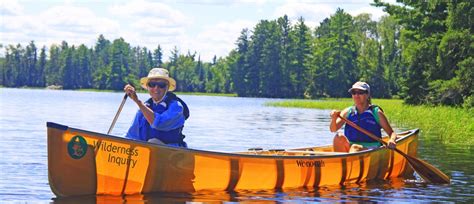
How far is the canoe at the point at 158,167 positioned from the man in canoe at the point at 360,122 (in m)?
0.66

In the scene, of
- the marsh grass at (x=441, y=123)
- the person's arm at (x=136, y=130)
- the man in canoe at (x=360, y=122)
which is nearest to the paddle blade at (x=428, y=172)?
the man in canoe at (x=360, y=122)

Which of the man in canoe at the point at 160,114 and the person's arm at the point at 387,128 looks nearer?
the man in canoe at the point at 160,114

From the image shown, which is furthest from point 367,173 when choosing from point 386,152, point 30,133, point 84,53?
point 84,53

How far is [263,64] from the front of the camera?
118 m

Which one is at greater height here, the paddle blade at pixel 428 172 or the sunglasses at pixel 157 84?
the sunglasses at pixel 157 84

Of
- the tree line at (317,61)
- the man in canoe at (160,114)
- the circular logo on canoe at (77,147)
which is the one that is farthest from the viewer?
the tree line at (317,61)

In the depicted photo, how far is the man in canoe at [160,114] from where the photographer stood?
11.1 metres

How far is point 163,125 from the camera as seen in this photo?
11.2 m

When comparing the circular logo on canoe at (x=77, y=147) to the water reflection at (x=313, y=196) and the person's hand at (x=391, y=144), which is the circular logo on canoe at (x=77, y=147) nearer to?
the water reflection at (x=313, y=196)

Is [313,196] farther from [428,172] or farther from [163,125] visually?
[428,172]

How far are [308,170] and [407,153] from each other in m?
3.34

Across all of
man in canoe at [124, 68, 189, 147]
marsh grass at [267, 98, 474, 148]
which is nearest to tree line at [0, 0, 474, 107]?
marsh grass at [267, 98, 474, 148]

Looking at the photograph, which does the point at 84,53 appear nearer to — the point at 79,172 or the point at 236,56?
the point at 236,56

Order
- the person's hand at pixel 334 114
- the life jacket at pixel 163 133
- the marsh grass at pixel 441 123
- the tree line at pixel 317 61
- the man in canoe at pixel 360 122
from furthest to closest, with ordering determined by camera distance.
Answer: the tree line at pixel 317 61 < the marsh grass at pixel 441 123 < the man in canoe at pixel 360 122 < the person's hand at pixel 334 114 < the life jacket at pixel 163 133
